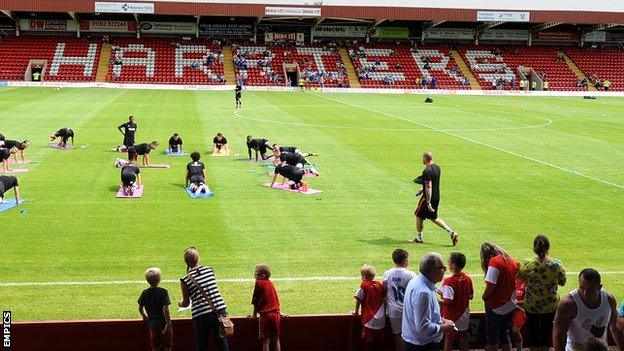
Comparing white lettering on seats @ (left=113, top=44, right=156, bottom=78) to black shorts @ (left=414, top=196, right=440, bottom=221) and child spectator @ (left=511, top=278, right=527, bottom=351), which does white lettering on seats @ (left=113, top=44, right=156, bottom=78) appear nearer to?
black shorts @ (left=414, top=196, right=440, bottom=221)

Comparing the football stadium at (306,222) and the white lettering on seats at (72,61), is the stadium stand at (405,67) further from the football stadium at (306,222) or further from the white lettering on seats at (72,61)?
the white lettering on seats at (72,61)

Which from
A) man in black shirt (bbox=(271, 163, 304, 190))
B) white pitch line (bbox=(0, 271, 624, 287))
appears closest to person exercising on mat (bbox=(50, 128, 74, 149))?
man in black shirt (bbox=(271, 163, 304, 190))

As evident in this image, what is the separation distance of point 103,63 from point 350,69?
89.2 ft

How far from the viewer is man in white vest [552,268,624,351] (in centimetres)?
669

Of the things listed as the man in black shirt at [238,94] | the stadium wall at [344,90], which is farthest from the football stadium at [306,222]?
the stadium wall at [344,90]

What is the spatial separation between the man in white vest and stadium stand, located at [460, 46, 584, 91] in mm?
68252

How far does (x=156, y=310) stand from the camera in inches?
308

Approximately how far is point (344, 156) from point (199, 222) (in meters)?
10.9

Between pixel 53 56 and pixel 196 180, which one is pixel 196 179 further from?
pixel 53 56

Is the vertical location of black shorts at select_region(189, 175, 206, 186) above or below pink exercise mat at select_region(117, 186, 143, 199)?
above

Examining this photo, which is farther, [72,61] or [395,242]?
[72,61]

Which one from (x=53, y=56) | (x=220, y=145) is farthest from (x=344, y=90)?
(x=220, y=145)

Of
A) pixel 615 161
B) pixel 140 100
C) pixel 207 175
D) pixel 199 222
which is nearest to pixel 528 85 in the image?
pixel 140 100

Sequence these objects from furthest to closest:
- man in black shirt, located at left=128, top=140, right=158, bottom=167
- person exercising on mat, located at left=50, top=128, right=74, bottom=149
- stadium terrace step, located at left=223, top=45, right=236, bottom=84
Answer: stadium terrace step, located at left=223, top=45, right=236, bottom=84 → person exercising on mat, located at left=50, top=128, right=74, bottom=149 → man in black shirt, located at left=128, top=140, right=158, bottom=167
